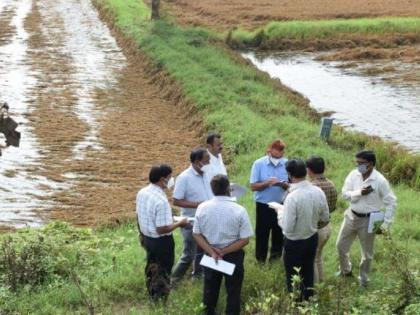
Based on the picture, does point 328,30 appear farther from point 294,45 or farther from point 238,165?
point 238,165

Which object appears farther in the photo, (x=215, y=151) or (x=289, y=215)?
(x=215, y=151)

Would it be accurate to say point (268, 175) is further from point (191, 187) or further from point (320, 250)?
point (320, 250)

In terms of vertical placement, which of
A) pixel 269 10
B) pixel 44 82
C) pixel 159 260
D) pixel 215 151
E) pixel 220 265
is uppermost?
pixel 215 151

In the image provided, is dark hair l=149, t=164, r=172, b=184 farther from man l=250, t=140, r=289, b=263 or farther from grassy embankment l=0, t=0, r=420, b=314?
man l=250, t=140, r=289, b=263

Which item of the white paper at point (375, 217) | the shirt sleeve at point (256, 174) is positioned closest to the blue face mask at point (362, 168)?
the white paper at point (375, 217)

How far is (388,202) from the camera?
21.9ft

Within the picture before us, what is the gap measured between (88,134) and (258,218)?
8887mm

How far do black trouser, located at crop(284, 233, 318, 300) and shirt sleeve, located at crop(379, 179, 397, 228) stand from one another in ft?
2.57

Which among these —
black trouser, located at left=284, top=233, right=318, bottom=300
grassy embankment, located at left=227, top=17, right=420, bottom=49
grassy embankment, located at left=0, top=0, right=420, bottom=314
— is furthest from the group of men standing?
grassy embankment, located at left=227, top=17, right=420, bottom=49

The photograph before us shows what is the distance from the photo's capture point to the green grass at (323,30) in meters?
30.6

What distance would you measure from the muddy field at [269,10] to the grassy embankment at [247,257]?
17.4m

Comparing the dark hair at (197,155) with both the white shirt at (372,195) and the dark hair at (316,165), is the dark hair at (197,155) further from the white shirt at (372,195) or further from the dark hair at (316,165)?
the white shirt at (372,195)

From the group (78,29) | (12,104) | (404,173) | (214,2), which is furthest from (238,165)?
(214,2)

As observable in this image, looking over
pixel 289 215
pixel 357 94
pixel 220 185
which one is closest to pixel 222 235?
pixel 220 185
